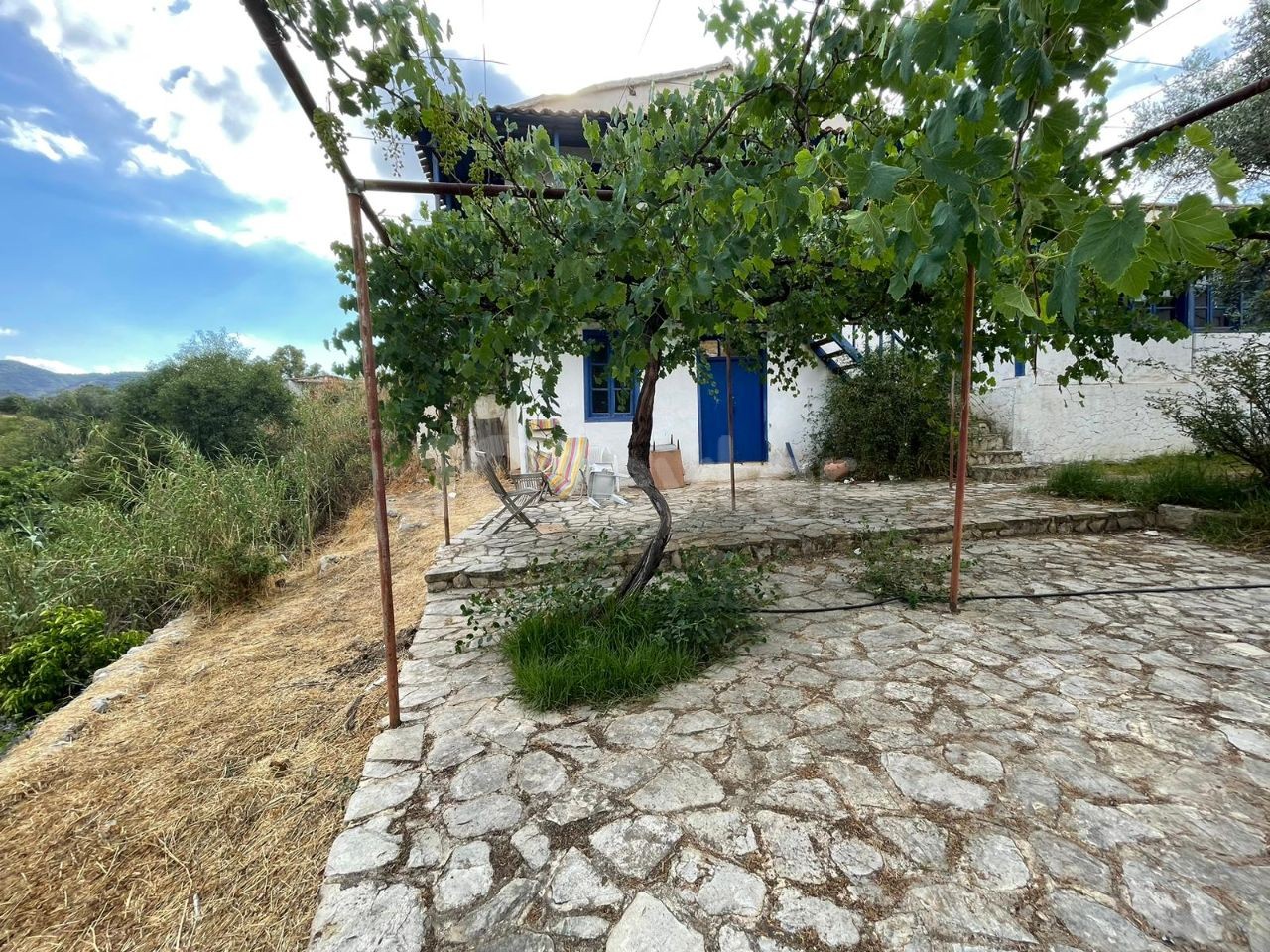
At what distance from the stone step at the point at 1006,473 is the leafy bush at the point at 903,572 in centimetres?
416

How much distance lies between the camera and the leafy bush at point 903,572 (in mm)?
3275

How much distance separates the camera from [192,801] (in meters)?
1.93

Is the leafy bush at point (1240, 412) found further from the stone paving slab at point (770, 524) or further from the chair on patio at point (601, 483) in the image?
the chair on patio at point (601, 483)

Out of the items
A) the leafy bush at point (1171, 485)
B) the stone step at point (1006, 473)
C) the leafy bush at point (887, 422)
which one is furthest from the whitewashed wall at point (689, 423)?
the leafy bush at point (1171, 485)

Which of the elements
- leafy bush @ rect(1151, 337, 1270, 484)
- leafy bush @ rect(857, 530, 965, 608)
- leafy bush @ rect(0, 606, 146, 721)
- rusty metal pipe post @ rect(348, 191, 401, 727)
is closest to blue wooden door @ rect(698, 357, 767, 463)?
leafy bush @ rect(857, 530, 965, 608)

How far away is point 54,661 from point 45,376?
4979 cm

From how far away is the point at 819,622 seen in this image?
296cm

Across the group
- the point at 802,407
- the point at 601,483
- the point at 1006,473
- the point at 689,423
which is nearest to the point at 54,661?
the point at 601,483

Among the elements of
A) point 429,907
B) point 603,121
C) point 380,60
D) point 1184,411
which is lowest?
point 429,907

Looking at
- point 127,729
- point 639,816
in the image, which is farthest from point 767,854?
point 127,729

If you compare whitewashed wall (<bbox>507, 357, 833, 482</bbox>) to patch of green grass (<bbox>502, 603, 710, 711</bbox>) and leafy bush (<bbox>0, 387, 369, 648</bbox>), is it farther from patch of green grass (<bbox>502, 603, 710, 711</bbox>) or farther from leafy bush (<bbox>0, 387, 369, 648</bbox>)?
patch of green grass (<bbox>502, 603, 710, 711</bbox>)

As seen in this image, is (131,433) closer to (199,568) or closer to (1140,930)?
(199,568)

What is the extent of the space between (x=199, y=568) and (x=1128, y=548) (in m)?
7.59

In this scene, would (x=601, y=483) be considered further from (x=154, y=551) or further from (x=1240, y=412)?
(x=1240, y=412)
